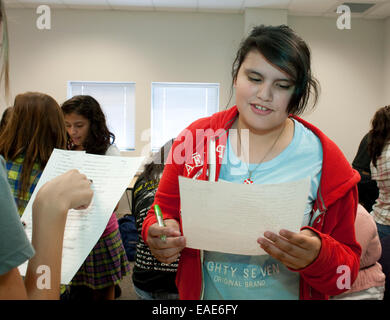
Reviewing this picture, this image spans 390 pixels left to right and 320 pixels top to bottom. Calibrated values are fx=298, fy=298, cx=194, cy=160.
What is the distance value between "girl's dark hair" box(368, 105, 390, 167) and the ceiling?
2308 millimetres

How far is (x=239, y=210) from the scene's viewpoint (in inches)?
24.0

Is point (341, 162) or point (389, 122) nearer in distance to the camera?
point (341, 162)

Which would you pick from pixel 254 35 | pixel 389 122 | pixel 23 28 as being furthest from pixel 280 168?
pixel 23 28

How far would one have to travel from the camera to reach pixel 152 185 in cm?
121

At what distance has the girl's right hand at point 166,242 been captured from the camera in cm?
69

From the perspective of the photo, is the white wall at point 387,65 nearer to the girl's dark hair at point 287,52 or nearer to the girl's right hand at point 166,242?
the girl's dark hair at point 287,52

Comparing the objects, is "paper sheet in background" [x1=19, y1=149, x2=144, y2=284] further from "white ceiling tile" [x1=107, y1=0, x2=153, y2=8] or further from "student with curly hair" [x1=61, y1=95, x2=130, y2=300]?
"white ceiling tile" [x1=107, y1=0, x2=153, y2=8]

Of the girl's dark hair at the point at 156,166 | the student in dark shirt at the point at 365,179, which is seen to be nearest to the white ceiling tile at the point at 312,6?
the student in dark shirt at the point at 365,179

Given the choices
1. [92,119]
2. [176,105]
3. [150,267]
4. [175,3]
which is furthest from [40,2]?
[150,267]

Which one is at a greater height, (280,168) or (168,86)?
(168,86)

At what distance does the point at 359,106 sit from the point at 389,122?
256 centimetres

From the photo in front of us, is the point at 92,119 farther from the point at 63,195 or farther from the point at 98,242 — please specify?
the point at 63,195

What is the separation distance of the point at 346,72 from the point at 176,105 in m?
2.45
